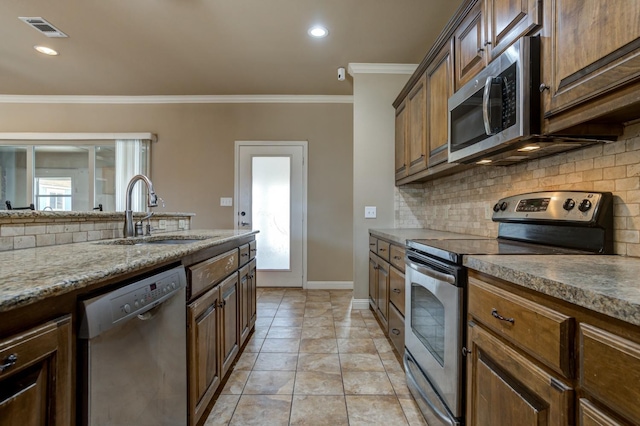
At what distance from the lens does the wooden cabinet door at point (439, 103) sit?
2064 mm

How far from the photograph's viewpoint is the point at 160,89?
13.2 feet

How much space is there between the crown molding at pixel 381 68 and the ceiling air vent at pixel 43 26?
277 cm

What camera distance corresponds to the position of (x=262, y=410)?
165 cm

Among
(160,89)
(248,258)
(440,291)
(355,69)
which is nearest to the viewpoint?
(440,291)

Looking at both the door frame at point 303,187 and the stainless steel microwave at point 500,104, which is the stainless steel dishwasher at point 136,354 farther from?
the door frame at point 303,187

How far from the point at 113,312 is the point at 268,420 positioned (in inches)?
45.4

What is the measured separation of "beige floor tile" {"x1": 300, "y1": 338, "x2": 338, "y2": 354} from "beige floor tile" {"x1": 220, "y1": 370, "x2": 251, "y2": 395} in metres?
0.49

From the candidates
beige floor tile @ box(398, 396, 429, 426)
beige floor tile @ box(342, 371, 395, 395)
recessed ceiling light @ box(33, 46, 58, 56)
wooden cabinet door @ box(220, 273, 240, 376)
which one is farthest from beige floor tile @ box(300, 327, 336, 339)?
recessed ceiling light @ box(33, 46, 58, 56)

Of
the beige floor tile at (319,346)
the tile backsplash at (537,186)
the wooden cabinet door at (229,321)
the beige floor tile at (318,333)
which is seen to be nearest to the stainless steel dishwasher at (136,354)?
the wooden cabinet door at (229,321)

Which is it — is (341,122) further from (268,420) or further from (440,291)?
(268,420)

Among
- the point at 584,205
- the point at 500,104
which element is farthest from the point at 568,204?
the point at 500,104

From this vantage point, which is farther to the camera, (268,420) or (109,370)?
(268,420)

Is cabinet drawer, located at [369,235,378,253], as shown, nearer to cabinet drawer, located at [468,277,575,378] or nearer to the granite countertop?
cabinet drawer, located at [468,277,575,378]

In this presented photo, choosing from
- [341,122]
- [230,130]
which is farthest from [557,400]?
[230,130]
